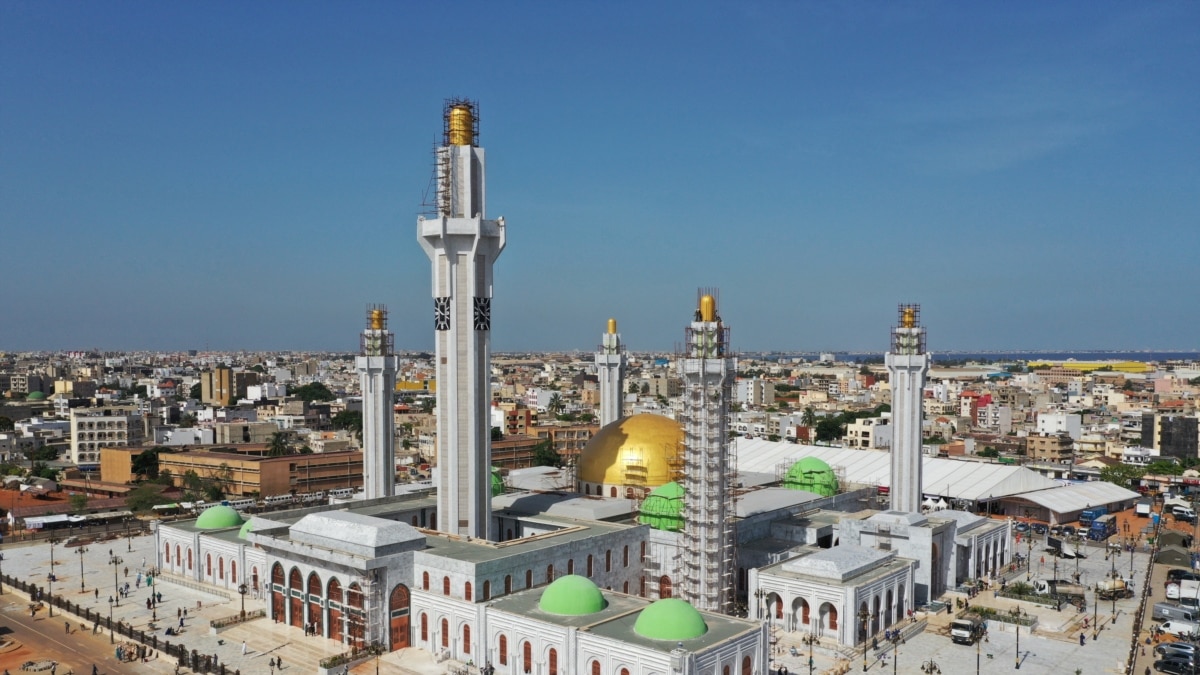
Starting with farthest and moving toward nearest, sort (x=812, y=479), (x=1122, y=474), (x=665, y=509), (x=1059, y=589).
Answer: (x=1122, y=474) < (x=812, y=479) < (x=1059, y=589) < (x=665, y=509)

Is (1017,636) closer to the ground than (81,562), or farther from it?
farther from it

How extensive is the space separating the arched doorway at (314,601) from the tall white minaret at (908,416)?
3936 cm

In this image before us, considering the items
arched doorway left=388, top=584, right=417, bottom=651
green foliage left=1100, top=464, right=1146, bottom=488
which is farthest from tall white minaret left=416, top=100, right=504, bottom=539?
green foliage left=1100, top=464, right=1146, bottom=488

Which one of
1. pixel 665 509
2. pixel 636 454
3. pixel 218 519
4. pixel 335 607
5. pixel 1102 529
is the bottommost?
pixel 1102 529

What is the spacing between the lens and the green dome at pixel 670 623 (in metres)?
39.5

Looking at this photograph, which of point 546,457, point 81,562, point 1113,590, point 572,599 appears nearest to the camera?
point 572,599

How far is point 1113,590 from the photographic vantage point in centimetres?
5797

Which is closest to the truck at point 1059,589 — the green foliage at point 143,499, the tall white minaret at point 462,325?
the tall white minaret at point 462,325

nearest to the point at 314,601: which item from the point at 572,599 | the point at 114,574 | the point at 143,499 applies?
the point at 572,599

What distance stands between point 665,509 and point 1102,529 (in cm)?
4367

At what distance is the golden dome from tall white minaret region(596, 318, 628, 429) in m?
10.3

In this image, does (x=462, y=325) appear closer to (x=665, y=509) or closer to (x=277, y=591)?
(x=665, y=509)

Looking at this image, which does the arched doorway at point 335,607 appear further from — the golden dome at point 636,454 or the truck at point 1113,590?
the truck at point 1113,590

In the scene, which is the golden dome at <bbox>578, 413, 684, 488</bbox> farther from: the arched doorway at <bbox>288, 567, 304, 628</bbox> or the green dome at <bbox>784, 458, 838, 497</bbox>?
the arched doorway at <bbox>288, 567, 304, 628</bbox>
